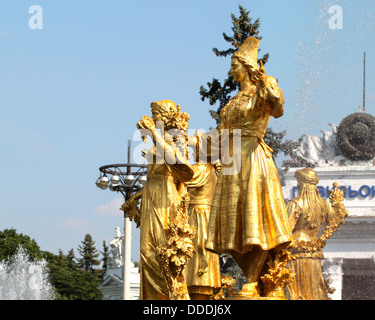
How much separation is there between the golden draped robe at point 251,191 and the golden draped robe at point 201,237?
1421 millimetres

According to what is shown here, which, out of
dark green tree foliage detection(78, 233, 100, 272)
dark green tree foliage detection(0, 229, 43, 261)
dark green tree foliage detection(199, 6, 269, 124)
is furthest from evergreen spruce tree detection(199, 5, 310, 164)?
dark green tree foliage detection(78, 233, 100, 272)

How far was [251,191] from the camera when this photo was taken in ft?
27.7

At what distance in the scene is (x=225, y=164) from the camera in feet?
29.0

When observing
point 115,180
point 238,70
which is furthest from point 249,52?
point 115,180

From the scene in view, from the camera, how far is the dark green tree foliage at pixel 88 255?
189ft

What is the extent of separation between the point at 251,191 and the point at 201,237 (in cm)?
201

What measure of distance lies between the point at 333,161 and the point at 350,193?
2277 mm

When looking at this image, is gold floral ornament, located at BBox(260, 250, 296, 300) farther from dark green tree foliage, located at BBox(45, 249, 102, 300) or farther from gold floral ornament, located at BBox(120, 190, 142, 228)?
dark green tree foliage, located at BBox(45, 249, 102, 300)

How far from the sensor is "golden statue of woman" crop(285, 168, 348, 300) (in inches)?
456

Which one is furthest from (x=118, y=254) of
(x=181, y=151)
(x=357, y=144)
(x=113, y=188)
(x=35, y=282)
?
(x=181, y=151)

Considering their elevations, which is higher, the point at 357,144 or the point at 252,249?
the point at 357,144

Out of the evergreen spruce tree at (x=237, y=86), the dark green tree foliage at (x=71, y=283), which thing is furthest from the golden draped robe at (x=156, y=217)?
the dark green tree foliage at (x=71, y=283)
